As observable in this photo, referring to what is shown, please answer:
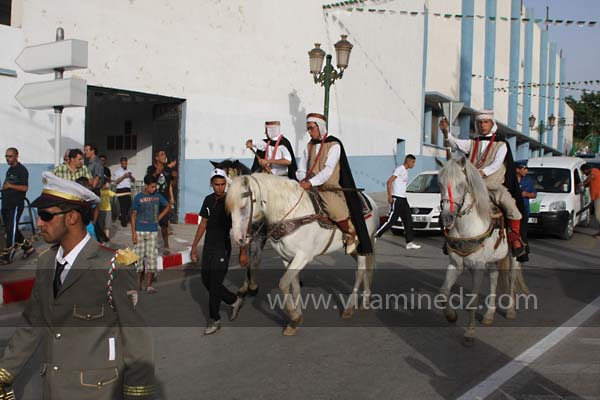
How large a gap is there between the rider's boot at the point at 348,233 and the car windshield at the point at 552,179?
10261mm

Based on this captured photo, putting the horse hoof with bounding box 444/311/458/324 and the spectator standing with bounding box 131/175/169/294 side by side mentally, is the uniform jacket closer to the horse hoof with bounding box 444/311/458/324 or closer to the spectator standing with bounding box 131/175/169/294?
the horse hoof with bounding box 444/311/458/324

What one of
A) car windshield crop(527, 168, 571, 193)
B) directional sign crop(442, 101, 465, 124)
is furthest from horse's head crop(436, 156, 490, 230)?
car windshield crop(527, 168, 571, 193)

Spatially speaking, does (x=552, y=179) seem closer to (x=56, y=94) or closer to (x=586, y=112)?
(x=56, y=94)

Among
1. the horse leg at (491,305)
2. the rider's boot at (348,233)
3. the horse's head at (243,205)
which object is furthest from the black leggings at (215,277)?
the horse leg at (491,305)

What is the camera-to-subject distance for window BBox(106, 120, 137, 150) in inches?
736

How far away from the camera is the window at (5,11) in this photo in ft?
40.0

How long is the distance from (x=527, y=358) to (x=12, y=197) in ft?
28.0

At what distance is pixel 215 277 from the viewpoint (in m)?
6.51

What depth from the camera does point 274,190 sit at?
6418 mm

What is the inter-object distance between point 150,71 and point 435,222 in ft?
26.3

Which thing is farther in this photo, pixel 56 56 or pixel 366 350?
pixel 56 56

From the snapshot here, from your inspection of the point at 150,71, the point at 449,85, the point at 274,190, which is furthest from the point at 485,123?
the point at 449,85

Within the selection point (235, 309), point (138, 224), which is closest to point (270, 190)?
point (235, 309)

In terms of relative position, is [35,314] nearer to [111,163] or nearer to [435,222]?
[435,222]
